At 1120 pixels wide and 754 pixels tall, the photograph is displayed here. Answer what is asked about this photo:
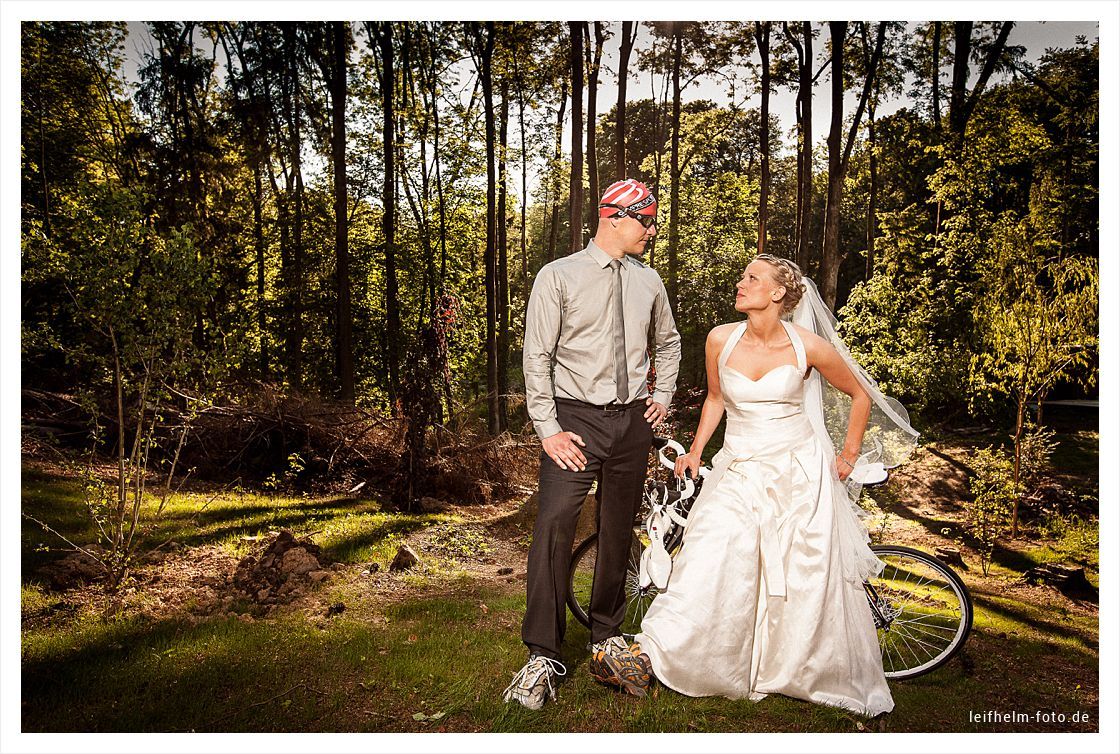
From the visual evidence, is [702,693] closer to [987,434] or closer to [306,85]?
[987,434]

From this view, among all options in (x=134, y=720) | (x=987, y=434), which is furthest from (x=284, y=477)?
(x=987, y=434)

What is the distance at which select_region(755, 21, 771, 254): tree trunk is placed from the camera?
5.80 metres

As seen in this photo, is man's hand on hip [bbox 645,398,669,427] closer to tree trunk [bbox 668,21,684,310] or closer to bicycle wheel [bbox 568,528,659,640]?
bicycle wheel [bbox 568,528,659,640]

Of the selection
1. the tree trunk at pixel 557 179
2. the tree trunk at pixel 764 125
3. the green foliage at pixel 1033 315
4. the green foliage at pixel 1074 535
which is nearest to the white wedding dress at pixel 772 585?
the green foliage at pixel 1033 315

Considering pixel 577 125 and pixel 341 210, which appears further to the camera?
pixel 341 210

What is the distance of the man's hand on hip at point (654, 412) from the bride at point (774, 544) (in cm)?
28

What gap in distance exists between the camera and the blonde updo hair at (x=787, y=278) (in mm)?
2824

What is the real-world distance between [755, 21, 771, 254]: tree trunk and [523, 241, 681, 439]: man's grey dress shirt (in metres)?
3.97

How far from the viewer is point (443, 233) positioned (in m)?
9.66

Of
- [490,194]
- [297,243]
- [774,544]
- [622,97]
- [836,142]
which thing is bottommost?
[774,544]

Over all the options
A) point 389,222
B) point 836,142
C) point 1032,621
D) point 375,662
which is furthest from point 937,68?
point 389,222

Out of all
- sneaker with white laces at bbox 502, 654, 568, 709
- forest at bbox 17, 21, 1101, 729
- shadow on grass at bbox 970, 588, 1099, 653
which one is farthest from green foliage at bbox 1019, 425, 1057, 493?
sneaker with white laces at bbox 502, 654, 568, 709

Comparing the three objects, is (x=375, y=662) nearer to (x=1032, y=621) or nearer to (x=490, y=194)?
(x=1032, y=621)

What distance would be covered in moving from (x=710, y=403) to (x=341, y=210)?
5182 millimetres
